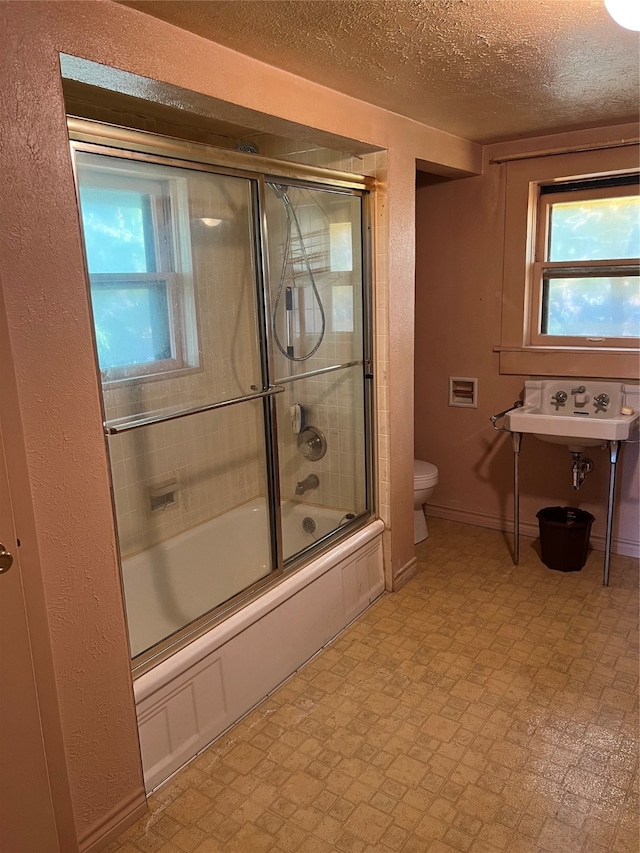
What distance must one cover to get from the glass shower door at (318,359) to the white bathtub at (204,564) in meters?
0.02

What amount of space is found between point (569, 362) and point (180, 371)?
2.08m

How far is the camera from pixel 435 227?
3748 mm

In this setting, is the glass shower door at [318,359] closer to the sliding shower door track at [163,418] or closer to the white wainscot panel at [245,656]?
the white wainscot panel at [245,656]

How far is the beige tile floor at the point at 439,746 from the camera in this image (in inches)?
70.2

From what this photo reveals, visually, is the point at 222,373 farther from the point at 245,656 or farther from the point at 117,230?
the point at 245,656

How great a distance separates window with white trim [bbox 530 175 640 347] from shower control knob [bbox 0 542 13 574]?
298cm

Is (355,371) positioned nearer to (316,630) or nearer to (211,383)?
(211,383)

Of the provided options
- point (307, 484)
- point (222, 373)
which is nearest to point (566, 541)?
point (307, 484)

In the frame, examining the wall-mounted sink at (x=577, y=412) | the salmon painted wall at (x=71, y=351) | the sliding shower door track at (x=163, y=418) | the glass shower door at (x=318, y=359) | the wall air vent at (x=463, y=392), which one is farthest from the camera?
the wall air vent at (x=463, y=392)

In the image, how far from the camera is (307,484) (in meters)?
3.11

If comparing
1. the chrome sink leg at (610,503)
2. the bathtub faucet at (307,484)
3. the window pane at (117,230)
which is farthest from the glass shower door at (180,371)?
the chrome sink leg at (610,503)

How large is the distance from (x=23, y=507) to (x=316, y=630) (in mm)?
1491

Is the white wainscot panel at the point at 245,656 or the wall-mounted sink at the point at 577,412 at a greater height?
the wall-mounted sink at the point at 577,412

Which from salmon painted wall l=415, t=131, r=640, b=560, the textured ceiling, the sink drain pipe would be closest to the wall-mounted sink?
the sink drain pipe
